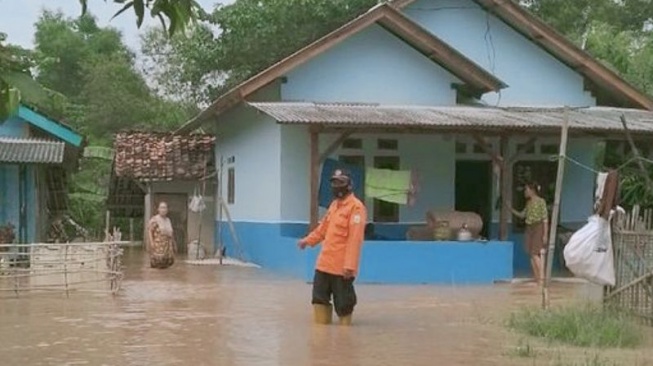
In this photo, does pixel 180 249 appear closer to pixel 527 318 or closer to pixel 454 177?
pixel 454 177

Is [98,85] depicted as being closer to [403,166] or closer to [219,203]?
[219,203]

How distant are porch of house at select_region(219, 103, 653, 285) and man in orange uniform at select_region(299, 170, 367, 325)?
5.49m

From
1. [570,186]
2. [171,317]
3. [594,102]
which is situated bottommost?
[171,317]

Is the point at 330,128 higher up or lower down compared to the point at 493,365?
higher up

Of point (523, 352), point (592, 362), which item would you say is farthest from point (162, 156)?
point (592, 362)

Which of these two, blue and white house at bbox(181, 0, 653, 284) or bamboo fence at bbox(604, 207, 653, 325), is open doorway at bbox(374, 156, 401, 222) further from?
bamboo fence at bbox(604, 207, 653, 325)

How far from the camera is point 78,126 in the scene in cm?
3750

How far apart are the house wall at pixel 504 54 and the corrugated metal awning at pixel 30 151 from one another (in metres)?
7.59

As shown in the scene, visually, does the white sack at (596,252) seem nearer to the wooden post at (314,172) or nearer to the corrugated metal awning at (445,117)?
the corrugated metal awning at (445,117)

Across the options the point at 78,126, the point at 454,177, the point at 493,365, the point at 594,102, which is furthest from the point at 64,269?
the point at 78,126

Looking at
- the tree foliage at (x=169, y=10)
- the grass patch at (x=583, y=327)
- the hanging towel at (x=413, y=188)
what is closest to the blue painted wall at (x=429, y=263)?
the hanging towel at (x=413, y=188)

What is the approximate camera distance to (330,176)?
18781 millimetres

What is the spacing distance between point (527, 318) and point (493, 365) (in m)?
2.34

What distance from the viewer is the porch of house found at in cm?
1736
